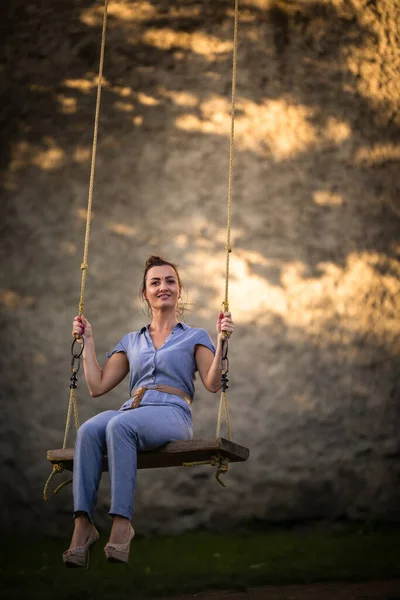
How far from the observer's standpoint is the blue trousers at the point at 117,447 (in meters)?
3.10

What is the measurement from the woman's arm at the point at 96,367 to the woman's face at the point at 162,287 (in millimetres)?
274

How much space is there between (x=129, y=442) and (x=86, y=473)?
19 centimetres

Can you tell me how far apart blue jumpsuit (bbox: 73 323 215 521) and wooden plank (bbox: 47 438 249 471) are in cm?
4

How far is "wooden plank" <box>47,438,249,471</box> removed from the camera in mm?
3143

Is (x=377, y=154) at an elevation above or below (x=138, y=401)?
above

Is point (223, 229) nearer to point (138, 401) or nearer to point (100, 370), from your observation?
point (100, 370)

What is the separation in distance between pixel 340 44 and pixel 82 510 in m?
3.96

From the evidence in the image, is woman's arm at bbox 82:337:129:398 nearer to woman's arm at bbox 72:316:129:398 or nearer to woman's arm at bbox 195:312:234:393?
woman's arm at bbox 72:316:129:398

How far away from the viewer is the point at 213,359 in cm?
359

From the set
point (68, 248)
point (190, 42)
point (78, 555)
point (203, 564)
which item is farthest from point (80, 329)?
point (190, 42)

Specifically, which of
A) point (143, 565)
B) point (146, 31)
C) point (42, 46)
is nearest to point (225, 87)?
point (146, 31)

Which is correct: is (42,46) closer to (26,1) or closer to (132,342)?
(26,1)

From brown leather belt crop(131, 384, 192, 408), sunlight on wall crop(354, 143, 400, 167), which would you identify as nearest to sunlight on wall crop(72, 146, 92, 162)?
sunlight on wall crop(354, 143, 400, 167)

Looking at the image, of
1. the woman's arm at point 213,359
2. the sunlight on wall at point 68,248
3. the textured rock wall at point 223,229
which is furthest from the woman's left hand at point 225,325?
the sunlight on wall at point 68,248
